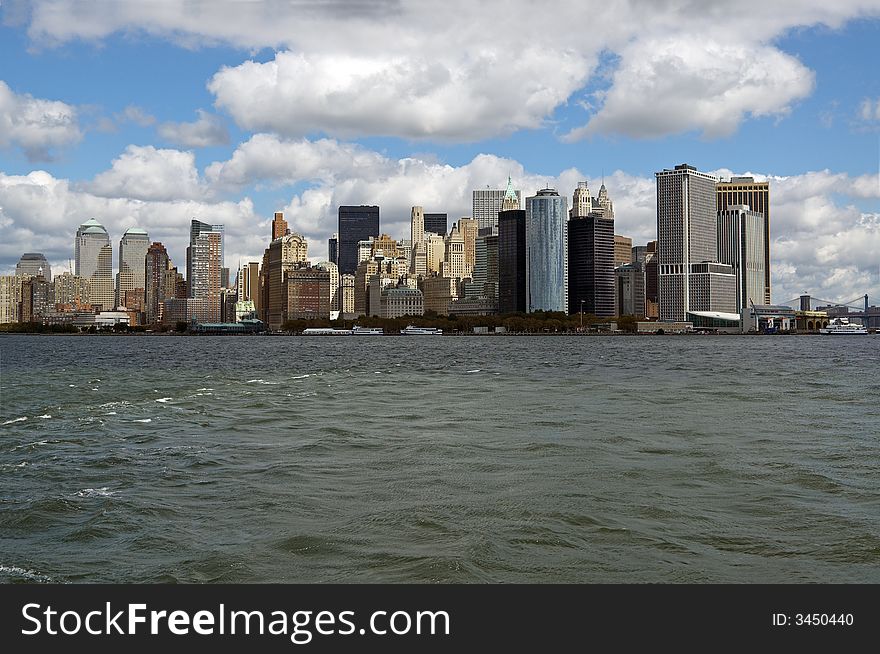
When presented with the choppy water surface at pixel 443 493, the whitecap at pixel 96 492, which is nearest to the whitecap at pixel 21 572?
the choppy water surface at pixel 443 493

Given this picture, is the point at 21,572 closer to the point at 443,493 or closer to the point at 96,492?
the point at 96,492

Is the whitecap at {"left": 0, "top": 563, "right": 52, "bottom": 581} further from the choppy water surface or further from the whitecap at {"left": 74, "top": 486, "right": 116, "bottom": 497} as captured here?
the whitecap at {"left": 74, "top": 486, "right": 116, "bottom": 497}

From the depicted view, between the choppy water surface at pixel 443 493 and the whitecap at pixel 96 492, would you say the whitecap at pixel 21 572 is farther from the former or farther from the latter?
the whitecap at pixel 96 492

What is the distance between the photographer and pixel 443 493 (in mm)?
15531

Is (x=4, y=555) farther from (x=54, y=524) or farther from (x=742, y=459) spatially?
(x=742, y=459)

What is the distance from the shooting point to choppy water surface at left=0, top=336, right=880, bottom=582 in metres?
11.0

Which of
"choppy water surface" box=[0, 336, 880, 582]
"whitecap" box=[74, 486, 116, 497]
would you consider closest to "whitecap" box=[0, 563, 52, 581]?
"choppy water surface" box=[0, 336, 880, 582]

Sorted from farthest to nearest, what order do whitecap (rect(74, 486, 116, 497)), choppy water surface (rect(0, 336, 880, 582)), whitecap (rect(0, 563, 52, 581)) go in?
whitecap (rect(74, 486, 116, 497))
choppy water surface (rect(0, 336, 880, 582))
whitecap (rect(0, 563, 52, 581))

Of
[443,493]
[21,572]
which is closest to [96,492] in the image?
[21,572]

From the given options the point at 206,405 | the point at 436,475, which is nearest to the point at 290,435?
the point at 436,475

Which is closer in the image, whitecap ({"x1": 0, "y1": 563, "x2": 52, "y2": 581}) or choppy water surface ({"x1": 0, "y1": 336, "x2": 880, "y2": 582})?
whitecap ({"x1": 0, "y1": 563, "x2": 52, "y2": 581})

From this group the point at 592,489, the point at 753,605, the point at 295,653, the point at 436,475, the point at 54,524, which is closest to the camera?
the point at 295,653

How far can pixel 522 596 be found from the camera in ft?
27.1

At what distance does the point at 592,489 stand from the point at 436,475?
3.25m
